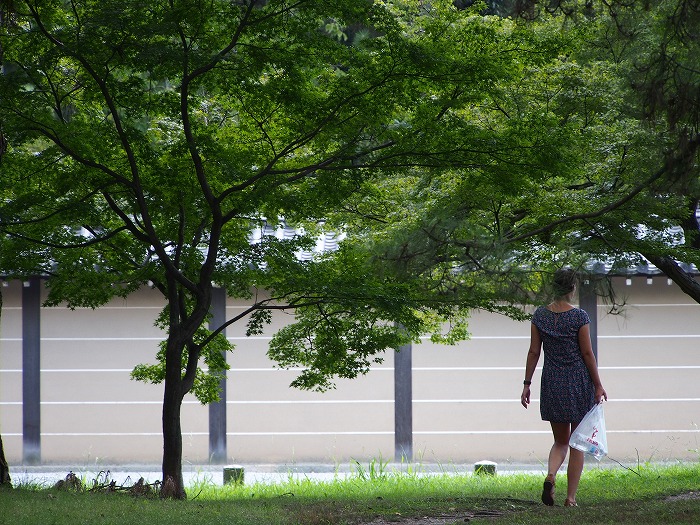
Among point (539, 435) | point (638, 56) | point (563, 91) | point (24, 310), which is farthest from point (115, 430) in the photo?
point (638, 56)

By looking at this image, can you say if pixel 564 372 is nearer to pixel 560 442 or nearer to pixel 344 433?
pixel 560 442

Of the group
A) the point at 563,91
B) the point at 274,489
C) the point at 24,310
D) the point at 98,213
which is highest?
the point at 563,91

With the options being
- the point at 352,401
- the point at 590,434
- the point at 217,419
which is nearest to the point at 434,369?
the point at 352,401

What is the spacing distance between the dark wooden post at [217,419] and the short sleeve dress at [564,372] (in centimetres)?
790

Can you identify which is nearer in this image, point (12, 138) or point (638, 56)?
point (12, 138)

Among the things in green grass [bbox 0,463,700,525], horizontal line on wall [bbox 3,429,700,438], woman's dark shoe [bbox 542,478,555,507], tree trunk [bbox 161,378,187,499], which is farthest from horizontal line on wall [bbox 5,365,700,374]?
woman's dark shoe [bbox 542,478,555,507]

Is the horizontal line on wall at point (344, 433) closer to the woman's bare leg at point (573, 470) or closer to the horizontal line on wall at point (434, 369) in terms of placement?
the horizontal line on wall at point (434, 369)

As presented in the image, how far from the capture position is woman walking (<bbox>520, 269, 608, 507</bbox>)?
5.17 meters

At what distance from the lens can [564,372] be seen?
17.2 feet

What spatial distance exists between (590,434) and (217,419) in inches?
329

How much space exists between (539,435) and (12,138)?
8.95m

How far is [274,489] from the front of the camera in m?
9.38

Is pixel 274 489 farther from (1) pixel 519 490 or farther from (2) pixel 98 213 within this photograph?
(2) pixel 98 213

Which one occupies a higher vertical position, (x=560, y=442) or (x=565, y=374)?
(x=565, y=374)
